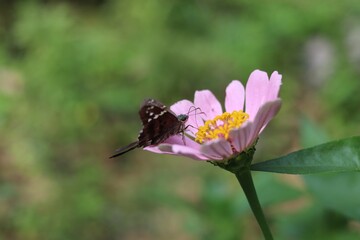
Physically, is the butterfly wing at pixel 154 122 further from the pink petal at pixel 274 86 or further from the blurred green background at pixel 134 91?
the blurred green background at pixel 134 91

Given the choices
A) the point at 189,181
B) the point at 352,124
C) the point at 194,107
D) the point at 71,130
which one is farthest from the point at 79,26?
the point at 194,107

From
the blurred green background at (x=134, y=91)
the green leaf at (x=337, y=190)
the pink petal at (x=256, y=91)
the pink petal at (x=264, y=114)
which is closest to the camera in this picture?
the pink petal at (x=264, y=114)

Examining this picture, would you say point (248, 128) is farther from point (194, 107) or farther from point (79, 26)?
point (79, 26)

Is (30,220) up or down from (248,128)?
up

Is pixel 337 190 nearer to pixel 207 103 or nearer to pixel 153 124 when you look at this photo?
pixel 207 103

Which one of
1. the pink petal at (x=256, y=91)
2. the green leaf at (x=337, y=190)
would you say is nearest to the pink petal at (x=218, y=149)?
the pink petal at (x=256, y=91)

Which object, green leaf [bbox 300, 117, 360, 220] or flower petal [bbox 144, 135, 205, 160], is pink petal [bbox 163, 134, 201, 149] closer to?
flower petal [bbox 144, 135, 205, 160]

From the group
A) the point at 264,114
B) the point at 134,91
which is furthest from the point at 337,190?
the point at 134,91
